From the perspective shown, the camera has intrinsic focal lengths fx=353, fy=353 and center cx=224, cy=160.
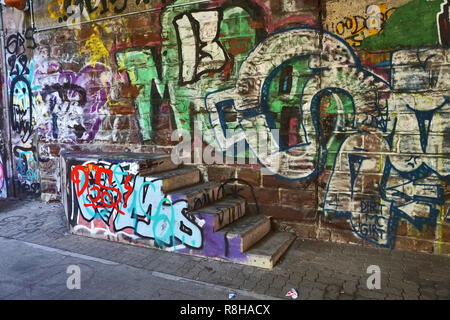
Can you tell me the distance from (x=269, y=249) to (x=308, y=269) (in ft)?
1.67

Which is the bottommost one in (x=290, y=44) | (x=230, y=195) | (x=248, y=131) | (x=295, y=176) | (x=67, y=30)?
(x=230, y=195)

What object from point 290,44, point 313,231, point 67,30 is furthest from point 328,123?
point 67,30

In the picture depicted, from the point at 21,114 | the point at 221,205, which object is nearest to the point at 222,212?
the point at 221,205

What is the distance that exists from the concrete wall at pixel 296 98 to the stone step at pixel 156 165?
0.42 metres

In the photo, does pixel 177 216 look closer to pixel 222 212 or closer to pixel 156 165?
pixel 222 212

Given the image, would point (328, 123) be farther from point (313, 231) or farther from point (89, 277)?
point (89, 277)

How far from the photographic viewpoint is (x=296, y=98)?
4.73 meters

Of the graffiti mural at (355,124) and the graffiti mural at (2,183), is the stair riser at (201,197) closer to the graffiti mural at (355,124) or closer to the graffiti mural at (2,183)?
the graffiti mural at (355,124)

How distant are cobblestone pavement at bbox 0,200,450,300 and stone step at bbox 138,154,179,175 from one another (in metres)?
A: 1.06

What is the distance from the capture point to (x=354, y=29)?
4371 millimetres

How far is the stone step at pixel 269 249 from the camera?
3.98 m
